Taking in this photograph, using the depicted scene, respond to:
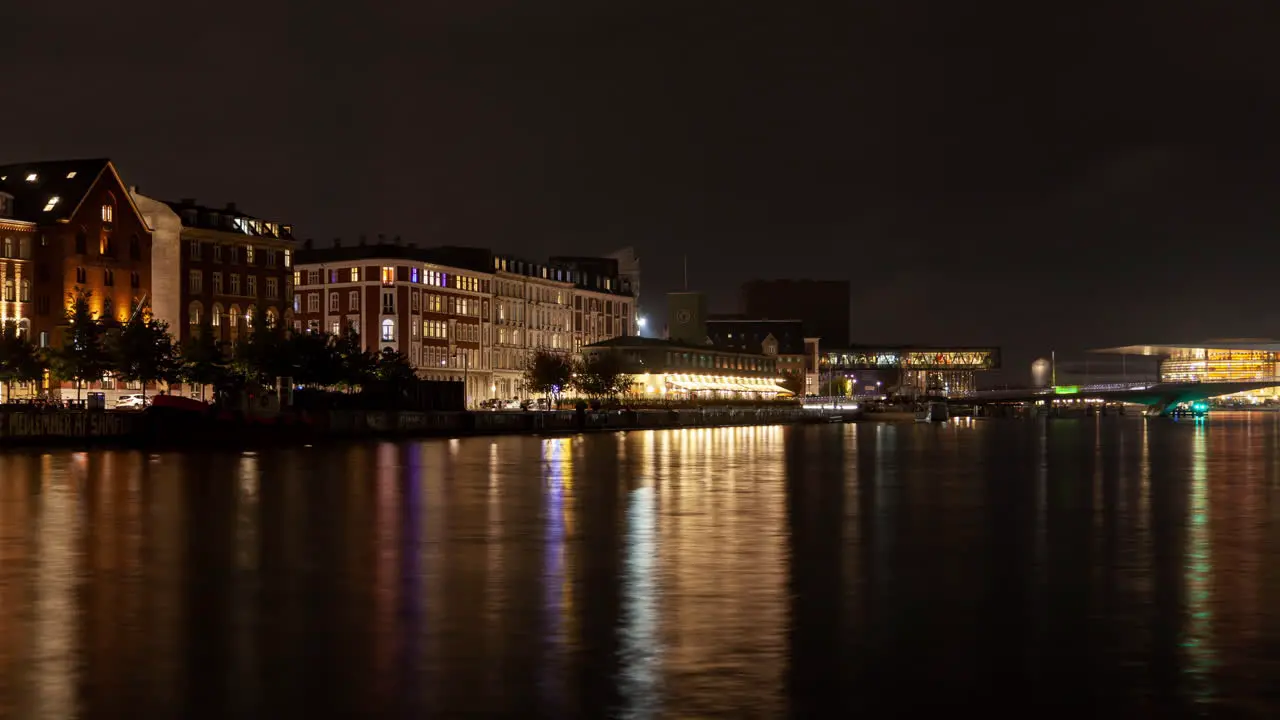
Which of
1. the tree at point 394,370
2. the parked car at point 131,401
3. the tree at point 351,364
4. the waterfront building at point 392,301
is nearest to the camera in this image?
the parked car at point 131,401

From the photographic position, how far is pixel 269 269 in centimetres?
13475

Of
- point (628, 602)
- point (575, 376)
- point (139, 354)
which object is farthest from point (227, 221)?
point (628, 602)

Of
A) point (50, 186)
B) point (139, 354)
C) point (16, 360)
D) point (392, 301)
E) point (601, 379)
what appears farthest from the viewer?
point (601, 379)

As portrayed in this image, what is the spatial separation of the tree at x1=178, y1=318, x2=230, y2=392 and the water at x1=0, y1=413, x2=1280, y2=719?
2609 inches

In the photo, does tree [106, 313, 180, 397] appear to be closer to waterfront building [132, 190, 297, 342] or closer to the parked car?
the parked car

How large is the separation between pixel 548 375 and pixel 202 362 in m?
66.3

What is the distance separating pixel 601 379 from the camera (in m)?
178

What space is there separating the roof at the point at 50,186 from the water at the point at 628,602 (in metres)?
75.0

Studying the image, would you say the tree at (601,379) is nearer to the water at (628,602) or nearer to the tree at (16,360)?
the tree at (16,360)

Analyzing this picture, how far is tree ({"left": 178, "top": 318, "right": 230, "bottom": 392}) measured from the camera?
10744cm

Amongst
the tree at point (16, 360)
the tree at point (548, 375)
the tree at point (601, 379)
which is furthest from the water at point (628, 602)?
the tree at point (601, 379)

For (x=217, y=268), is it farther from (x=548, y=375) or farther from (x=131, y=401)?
(x=548, y=375)

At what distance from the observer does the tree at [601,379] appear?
582 ft

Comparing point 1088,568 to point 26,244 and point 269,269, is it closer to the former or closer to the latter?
point 26,244
